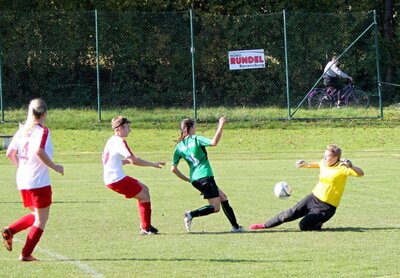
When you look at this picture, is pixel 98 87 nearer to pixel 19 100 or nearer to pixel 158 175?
pixel 19 100

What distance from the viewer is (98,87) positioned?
101 feet

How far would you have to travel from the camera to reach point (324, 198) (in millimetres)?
13781

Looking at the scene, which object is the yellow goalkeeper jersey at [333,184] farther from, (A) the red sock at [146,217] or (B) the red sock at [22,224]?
(B) the red sock at [22,224]

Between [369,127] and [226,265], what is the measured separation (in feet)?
66.6

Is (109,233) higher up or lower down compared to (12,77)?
lower down

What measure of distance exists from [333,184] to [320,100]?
1842 cm

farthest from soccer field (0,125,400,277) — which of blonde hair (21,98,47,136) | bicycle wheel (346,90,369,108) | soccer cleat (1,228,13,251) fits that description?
bicycle wheel (346,90,369,108)

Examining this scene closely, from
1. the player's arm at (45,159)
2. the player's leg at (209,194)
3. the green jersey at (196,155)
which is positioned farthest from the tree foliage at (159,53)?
the player's arm at (45,159)

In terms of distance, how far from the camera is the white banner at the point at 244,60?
31750 millimetres

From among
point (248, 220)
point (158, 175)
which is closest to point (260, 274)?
point (248, 220)

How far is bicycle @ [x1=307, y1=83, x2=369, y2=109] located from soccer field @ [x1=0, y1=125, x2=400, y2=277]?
593 centimetres

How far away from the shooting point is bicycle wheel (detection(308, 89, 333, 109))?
1259 inches

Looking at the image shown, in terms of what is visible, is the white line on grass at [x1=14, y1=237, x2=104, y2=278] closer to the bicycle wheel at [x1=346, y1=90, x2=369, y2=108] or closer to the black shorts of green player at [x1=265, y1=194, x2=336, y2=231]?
the black shorts of green player at [x1=265, y1=194, x2=336, y2=231]

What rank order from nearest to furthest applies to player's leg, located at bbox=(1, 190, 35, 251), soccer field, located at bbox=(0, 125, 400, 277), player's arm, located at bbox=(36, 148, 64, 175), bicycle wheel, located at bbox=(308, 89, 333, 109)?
soccer field, located at bbox=(0, 125, 400, 277)
player's arm, located at bbox=(36, 148, 64, 175)
player's leg, located at bbox=(1, 190, 35, 251)
bicycle wheel, located at bbox=(308, 89, 333, 109)
